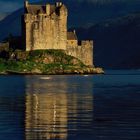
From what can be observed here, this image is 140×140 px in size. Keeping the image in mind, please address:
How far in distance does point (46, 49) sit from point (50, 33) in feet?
13.7

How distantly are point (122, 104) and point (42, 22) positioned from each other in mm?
131127

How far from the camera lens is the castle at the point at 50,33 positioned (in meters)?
193

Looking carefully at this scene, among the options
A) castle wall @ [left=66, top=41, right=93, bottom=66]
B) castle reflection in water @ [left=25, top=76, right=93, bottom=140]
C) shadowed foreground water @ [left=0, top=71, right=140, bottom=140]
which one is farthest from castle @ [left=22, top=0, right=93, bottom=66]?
shadowed foreground water @ [left=0, top=71, right=140, bottom=140]

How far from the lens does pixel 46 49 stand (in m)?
194

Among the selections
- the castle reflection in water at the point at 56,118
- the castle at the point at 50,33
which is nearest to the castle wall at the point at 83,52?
the castle at the point at 50,33

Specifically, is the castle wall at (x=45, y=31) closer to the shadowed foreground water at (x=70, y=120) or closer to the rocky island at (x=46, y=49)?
the rocky island at (x=46, y=49)

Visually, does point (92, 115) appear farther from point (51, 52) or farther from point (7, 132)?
point (51, 52)

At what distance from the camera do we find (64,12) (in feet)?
643

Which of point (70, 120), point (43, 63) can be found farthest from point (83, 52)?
point (70, 120)

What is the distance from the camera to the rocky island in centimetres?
19212

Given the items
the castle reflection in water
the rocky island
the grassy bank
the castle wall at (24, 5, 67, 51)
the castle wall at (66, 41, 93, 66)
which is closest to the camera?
the castle reflection in water

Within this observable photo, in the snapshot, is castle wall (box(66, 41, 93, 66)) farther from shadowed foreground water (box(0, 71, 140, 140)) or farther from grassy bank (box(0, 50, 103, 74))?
shadowed foreground water (box(0, 71, 140, 140))

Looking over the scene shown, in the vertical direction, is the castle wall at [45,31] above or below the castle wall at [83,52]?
above

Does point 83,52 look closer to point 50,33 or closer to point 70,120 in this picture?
point 50,33
